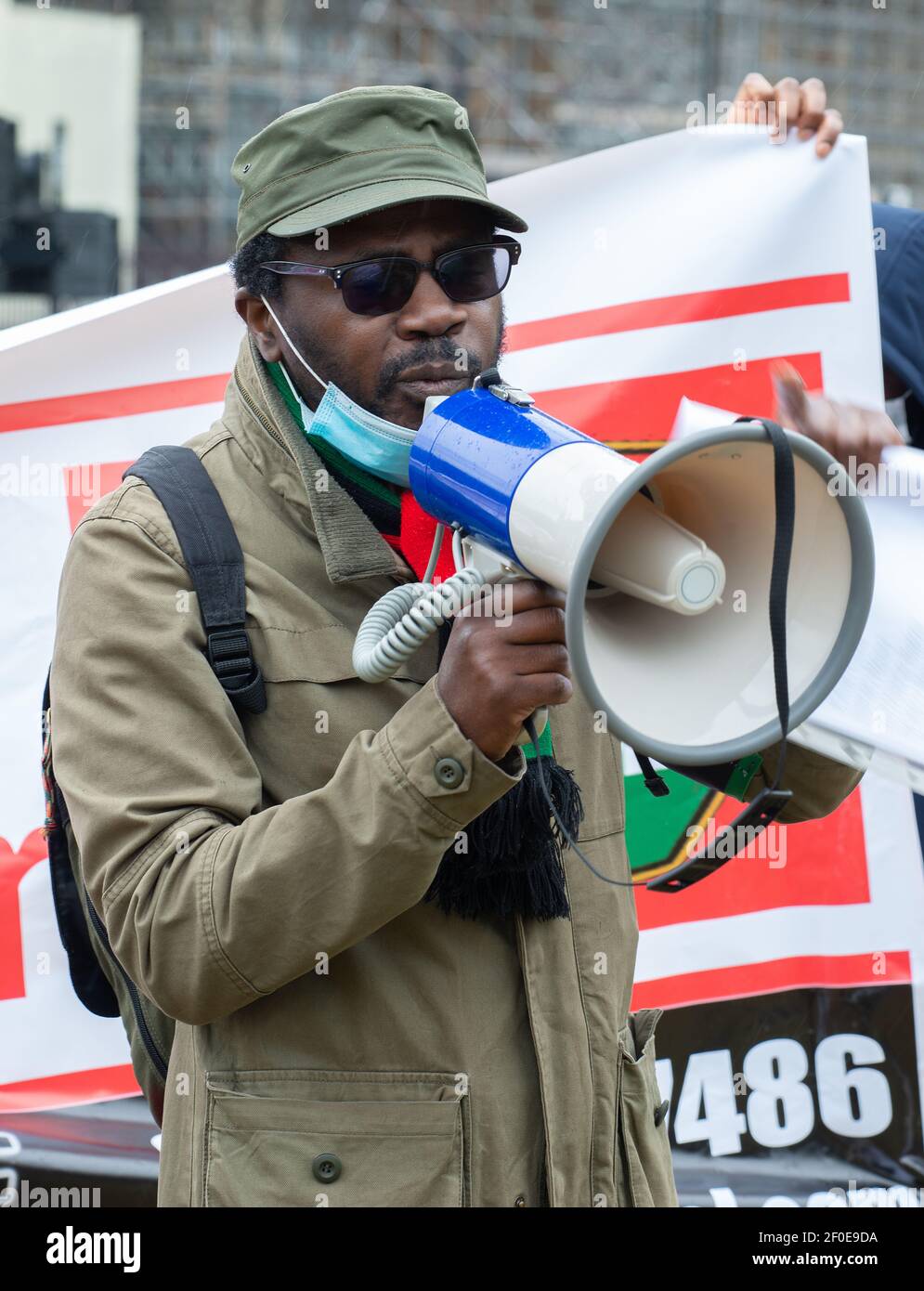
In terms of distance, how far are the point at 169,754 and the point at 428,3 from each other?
1635cm

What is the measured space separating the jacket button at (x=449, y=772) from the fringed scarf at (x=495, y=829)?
0.18 meters

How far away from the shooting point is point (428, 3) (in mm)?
16344

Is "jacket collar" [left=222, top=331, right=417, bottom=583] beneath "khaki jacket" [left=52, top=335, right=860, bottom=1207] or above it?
above

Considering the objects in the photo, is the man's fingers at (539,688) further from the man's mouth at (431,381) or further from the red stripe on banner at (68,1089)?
the red stripe on banner at (68,1089)

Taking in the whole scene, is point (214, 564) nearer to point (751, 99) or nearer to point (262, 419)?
point (262, 419)

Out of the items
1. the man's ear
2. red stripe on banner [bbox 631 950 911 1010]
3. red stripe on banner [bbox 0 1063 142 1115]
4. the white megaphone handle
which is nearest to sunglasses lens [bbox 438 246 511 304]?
the man's ear

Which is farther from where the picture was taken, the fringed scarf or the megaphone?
the fringed scarf

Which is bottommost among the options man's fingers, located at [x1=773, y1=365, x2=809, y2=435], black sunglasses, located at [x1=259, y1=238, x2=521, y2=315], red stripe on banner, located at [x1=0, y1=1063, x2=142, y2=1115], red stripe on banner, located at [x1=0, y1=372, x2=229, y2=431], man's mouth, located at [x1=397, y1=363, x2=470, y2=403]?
red stripe on banner, located at [x1=0, y1=1063, x2=142, y2=1115]

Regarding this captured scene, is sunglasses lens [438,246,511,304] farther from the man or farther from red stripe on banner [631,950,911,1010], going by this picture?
Result: red stripe on banner [631,950,911,1010]

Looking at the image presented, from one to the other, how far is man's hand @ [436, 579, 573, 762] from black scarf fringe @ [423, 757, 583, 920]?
243 mm

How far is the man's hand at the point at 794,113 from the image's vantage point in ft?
10.8

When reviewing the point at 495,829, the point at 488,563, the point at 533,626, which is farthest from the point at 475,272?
the point at 495,829

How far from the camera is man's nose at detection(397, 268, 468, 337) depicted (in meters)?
1.91

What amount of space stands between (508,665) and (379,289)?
24.5 inches
